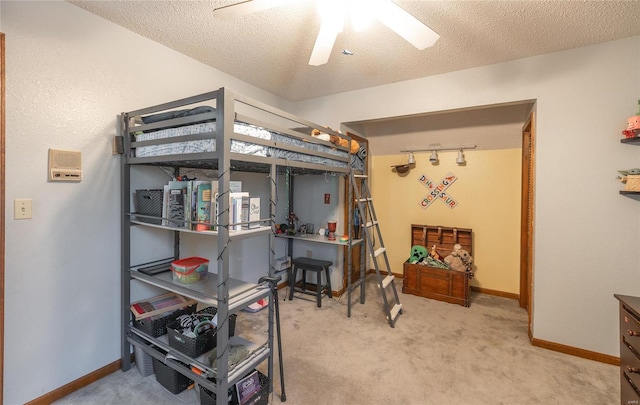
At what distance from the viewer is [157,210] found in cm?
186

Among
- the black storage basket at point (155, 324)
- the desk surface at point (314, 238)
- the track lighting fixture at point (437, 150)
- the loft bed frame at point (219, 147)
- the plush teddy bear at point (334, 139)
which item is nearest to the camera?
the loft bed frame at point (219, 147)

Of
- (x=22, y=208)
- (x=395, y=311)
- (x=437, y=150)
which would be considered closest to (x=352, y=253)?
(x=395, y=311)

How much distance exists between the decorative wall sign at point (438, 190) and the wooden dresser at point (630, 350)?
7.96 feet

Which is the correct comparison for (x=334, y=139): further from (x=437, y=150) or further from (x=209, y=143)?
Answer: (x=437, y=150)

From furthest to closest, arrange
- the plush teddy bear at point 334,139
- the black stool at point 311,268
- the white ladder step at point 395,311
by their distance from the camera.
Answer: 1. the black stool at point 311,268
2. the white ladder step at point 395,311
3. the plush teddy bear at point 334,139

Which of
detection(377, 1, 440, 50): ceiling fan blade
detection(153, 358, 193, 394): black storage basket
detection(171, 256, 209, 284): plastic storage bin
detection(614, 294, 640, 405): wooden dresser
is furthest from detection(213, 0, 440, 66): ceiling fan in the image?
detection(153, 358, 193, 394): black storage basket

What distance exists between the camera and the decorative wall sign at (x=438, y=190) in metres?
3.82

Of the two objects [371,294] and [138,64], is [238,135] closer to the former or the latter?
[138,64]

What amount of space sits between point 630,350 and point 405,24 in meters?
1.96

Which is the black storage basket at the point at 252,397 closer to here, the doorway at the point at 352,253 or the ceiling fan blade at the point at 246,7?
the doorway at the point at 352,253

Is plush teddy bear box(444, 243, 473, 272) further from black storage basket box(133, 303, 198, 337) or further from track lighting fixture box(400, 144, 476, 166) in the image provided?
black storage basket box(133, 303, 198, 337)

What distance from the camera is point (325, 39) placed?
157 centimetres

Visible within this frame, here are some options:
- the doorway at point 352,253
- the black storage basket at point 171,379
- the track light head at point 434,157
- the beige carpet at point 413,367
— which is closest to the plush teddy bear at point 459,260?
the beige carpet at point 413,367

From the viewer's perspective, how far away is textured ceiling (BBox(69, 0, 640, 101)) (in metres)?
1.78
